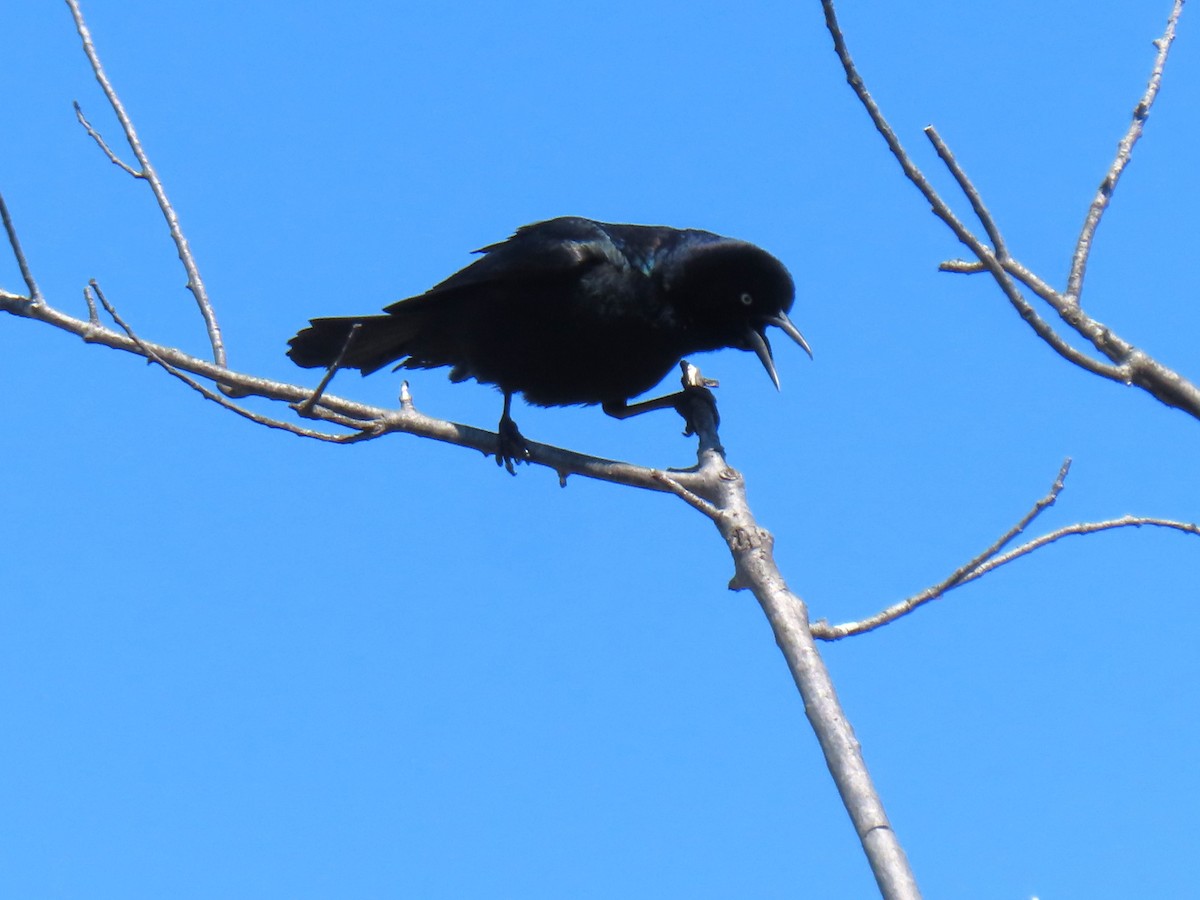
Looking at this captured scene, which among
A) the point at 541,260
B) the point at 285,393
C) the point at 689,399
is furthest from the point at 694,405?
the point at 285,393

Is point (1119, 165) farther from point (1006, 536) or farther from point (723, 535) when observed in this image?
point (723, 535)

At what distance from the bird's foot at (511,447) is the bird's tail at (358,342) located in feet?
3.52

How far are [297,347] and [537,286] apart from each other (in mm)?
1270

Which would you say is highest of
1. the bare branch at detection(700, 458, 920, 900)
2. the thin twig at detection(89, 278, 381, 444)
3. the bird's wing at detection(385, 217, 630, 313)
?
the bird's wing at detection(385, 217, 630, 313)

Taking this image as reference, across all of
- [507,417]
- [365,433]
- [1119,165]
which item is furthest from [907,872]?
[507,417]

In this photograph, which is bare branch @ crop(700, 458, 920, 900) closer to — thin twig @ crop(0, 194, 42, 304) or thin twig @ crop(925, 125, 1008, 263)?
thin twig @ crop(925, 125, 1008, 263)

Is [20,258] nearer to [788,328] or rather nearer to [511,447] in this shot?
[511,447]

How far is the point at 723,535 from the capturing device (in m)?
3.23

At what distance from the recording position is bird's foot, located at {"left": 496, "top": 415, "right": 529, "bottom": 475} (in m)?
5.30

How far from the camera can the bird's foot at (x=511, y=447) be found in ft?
17.4

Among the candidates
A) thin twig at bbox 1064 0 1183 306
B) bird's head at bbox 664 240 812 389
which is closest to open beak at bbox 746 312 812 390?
bird's head at bbox 664 240 812 389

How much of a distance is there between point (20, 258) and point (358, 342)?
8.16 feet

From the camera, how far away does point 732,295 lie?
5.95 metres

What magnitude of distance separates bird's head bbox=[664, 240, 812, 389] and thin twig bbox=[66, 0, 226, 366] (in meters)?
2.29
